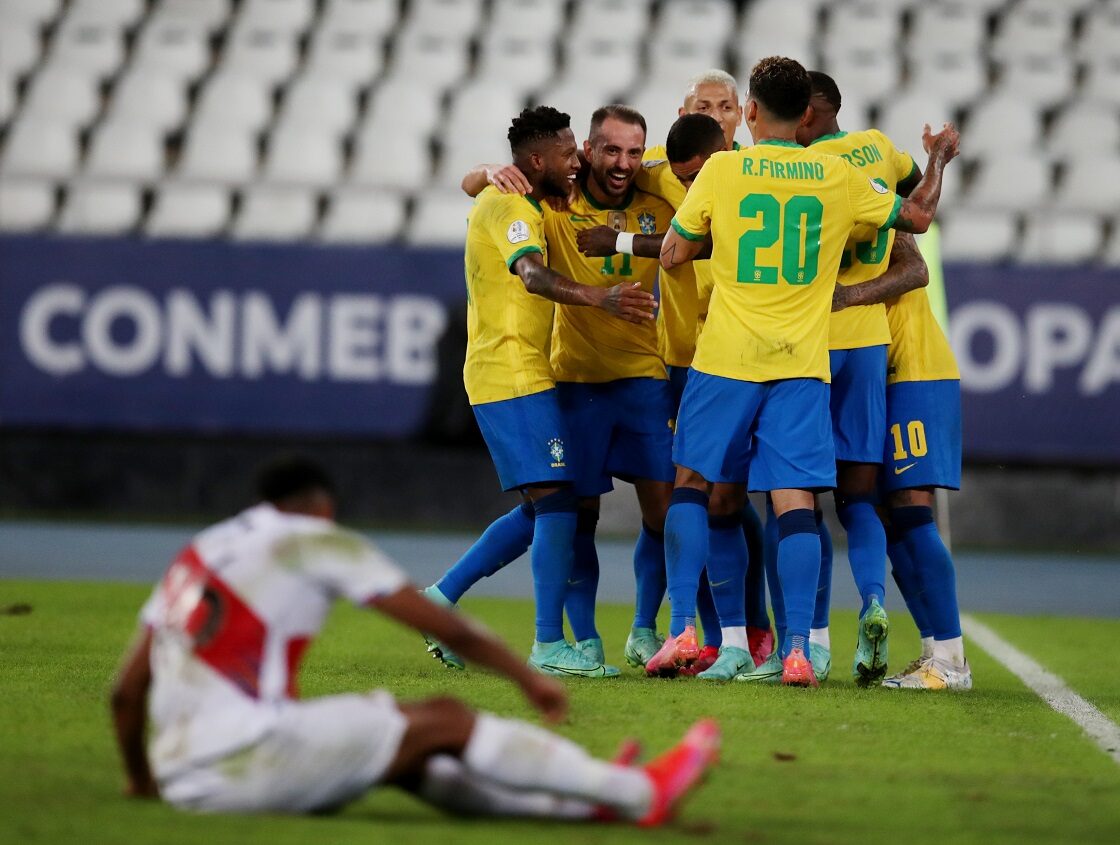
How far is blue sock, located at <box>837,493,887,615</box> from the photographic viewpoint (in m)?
6.48

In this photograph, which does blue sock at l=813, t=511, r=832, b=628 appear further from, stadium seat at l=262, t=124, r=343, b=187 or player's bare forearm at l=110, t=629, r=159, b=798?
stadium seat at l=262, t=124, r=343, b=187

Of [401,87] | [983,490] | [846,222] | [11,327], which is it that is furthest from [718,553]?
[401,87]

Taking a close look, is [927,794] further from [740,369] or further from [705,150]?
[705,150]

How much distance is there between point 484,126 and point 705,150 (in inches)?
332

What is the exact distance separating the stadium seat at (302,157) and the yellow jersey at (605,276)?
25.3ft

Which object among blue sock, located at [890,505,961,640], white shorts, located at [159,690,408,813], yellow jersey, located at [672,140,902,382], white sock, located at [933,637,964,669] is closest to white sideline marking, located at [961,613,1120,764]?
white sock, located at [933,637,964,669]

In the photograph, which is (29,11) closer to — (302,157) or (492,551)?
(302,157)

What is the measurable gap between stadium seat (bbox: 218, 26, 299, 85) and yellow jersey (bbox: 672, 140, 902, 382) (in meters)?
10.1

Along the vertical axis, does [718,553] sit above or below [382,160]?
below

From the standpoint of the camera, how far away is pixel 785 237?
20.6 feet

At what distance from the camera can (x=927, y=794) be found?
440 cm

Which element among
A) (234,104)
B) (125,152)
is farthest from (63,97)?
(234,104)

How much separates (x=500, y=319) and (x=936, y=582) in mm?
1931

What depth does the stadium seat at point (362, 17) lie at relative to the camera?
16.2 m
